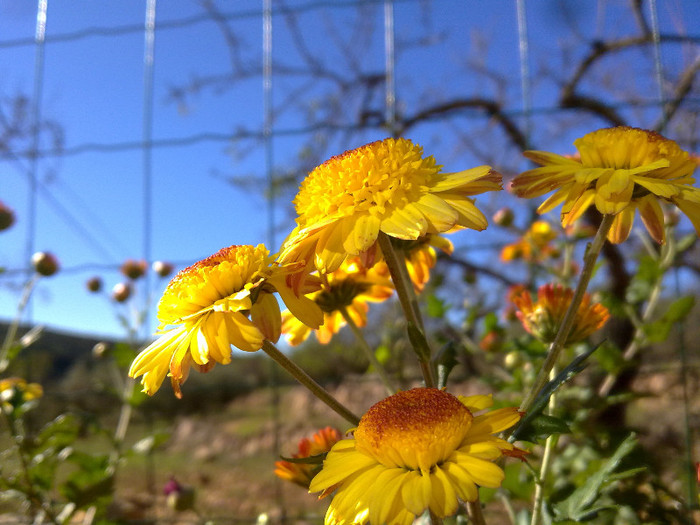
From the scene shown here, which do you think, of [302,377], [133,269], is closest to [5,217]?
[133,269]

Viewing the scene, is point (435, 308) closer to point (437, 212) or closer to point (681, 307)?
point (681, 307)

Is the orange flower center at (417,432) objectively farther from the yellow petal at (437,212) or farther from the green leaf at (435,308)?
the green leaf at (435,308)

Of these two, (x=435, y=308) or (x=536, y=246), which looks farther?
(x=536, y=246)

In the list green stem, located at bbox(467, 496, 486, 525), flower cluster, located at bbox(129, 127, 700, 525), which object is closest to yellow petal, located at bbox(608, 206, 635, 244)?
flower cluster, located at bbox(129, 127, 700, 525)

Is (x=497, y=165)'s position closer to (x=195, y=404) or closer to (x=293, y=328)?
(x=195, y=404)

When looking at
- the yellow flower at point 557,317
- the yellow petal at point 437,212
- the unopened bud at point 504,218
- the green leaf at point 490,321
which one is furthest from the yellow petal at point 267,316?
the unopened bud at point 504,218

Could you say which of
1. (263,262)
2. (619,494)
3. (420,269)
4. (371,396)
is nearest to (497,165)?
(371,396)

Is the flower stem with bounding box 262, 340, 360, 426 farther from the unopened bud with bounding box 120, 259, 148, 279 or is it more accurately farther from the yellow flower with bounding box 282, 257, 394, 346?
the unopened bud with bounding box 120, 259, 148, 279
